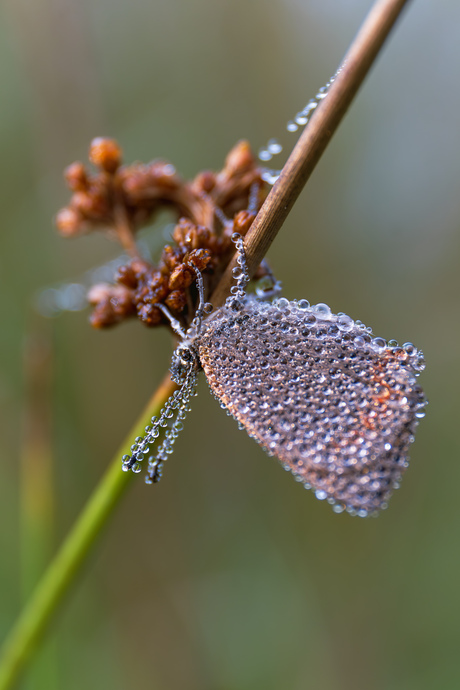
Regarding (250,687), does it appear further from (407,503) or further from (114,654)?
(407,503)

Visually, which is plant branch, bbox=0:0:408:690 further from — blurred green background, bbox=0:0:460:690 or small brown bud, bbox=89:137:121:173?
blurred green background, bbox=0:0:460:690

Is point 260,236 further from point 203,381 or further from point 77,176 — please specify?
point 203,381

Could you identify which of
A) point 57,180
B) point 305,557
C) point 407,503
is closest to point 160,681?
point 305,557

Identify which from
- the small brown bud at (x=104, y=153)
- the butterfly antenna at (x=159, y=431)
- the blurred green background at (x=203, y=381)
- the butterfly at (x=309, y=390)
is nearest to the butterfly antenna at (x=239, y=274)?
Answer: the butterfly at (x=309, y=390)

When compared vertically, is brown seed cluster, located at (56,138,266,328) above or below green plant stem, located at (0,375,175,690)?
above

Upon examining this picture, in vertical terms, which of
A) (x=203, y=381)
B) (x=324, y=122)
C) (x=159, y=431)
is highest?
(x=203, y=381)

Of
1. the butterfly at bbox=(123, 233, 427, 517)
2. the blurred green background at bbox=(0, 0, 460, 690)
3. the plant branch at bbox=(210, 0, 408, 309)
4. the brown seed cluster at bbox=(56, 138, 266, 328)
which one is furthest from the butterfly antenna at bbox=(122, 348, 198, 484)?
the blurred green background at bbox=(0, 0, 460, 690)

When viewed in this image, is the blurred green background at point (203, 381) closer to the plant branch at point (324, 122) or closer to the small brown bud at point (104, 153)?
the small brown bud at point (104, 153)

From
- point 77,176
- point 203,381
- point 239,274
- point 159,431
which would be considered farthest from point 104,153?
point 203,381
